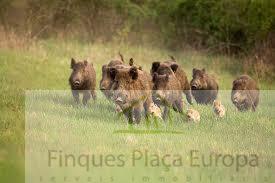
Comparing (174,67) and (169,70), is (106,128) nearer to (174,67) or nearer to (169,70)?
(169,70)

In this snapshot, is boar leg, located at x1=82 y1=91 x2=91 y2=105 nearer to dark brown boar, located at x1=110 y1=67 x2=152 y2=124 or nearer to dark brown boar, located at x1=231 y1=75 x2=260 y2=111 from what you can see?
dark brown boar, located at x1=110 y1=67 x2=152 y2=124

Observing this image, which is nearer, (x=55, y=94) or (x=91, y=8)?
(x=55, y=94)

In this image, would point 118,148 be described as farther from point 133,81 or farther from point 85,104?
point 85,104

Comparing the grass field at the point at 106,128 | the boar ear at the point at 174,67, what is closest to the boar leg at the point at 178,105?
the grass field at the point at 106,128

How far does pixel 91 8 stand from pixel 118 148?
48.6 feet

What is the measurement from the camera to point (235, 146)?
10.1 meters

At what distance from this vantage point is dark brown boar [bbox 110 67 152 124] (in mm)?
10461

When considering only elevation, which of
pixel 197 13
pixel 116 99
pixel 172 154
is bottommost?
pixel 172 154

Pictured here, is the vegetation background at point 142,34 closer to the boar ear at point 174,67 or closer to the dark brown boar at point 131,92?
the boar ear at point 174,67

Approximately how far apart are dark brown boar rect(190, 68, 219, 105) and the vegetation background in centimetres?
291

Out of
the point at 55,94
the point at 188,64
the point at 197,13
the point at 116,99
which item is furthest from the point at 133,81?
the point at 197,13

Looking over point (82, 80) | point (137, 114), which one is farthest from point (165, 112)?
point (82, 80)

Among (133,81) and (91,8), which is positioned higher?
(91,8)

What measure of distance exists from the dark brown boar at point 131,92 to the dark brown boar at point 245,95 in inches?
115
